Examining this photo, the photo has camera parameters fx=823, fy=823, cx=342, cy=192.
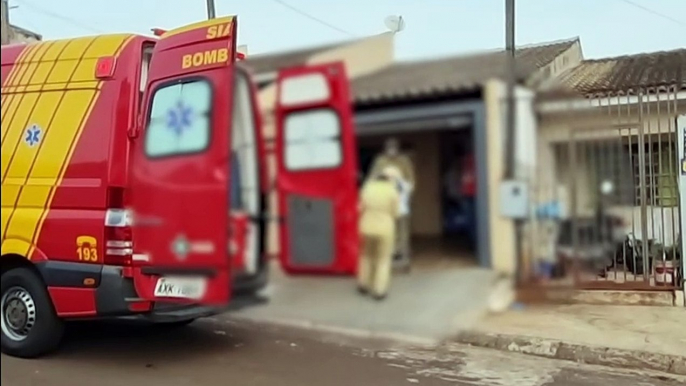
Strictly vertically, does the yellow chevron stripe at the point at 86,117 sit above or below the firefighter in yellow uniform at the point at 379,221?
above

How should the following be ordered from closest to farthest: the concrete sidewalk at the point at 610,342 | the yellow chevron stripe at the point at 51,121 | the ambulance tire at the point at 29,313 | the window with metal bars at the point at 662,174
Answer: the yellow chevron stripe at the point at 51,121 → the ambulance tire at the point at 29,313 → the concrete sidewalk at the point at 610,342 → the window with metal bars at the point at 662,174

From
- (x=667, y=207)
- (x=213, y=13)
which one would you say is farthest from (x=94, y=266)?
(x=667, y=207)

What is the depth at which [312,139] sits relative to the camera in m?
1.13

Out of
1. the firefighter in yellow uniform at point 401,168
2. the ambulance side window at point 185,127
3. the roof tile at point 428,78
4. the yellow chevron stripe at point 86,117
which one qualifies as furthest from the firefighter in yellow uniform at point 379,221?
the yellow chevron stripe at point 86,117

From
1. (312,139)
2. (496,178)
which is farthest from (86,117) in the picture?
(496,178)

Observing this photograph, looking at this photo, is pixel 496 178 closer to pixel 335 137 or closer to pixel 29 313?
pixel 335 137

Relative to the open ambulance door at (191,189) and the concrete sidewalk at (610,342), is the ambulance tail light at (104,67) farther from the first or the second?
the concrete sidewalk at (610,342)

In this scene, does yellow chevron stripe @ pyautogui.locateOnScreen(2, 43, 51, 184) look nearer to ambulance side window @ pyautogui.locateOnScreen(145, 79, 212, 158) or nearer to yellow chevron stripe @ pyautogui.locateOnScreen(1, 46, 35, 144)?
yellow chevron stripe @ pyautogui.locateOnScreen(1, 46, 35, 144)

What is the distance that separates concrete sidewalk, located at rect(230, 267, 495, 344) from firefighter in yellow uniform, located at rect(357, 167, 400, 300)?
0.11 feet

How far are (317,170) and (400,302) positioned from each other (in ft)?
0.71

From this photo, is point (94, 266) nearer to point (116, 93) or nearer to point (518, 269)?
point (116, 93)

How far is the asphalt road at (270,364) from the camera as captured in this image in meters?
4.54

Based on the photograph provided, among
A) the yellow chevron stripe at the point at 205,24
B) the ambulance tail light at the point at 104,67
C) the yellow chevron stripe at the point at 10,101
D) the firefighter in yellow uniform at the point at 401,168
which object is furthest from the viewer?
the ambulance tail light at the point at 104,67

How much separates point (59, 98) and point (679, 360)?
4.88m
